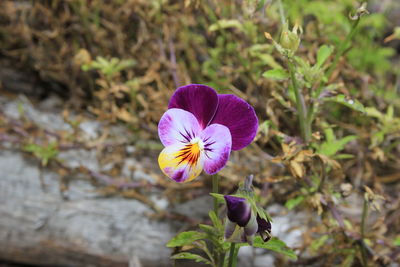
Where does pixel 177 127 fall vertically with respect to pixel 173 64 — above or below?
above

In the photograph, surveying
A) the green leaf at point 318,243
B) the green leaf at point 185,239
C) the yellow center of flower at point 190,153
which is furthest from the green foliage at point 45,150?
the green leaf at point 318,243

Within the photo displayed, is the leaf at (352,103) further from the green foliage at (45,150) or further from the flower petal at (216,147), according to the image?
the green foliage at (45,150)

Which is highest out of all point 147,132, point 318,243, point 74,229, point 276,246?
point 276,246

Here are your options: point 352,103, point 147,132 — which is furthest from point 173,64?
point 352,103

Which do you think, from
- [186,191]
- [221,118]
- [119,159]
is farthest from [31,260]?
[221,118]

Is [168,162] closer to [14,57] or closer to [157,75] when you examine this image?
[157,75]

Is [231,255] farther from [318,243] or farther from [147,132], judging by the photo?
[147,132]
